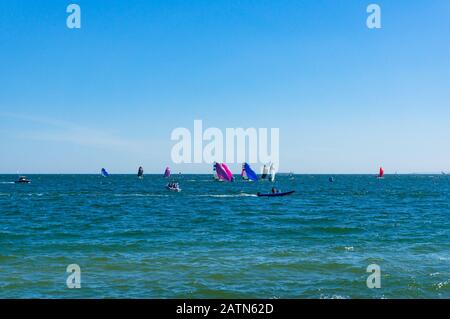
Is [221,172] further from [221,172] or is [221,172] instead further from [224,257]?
[224,257]

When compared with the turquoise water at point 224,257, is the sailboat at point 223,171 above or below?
above

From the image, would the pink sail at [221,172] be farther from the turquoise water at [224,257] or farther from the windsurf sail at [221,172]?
the turquoise water at [224,257]

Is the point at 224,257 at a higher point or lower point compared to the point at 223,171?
lower

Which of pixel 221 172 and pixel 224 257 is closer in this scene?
pixel 224 257

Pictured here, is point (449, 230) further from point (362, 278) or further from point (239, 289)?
point (239, 289)

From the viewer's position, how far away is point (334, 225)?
37875 mm

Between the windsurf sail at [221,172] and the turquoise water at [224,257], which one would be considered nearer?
the turquoise water at [224,257]

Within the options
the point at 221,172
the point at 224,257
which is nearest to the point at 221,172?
the point at 221,172

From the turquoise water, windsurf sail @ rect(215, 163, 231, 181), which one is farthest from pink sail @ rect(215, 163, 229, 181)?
the turquoise water


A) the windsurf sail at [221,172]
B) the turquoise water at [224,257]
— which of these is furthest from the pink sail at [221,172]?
the turquoise water at [224,257]

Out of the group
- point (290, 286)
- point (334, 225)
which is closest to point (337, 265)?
point (290, 286)

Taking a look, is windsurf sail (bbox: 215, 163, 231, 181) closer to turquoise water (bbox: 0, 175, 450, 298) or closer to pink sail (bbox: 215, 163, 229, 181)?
pink sail (bbox: 215, 163, 229, 181)
